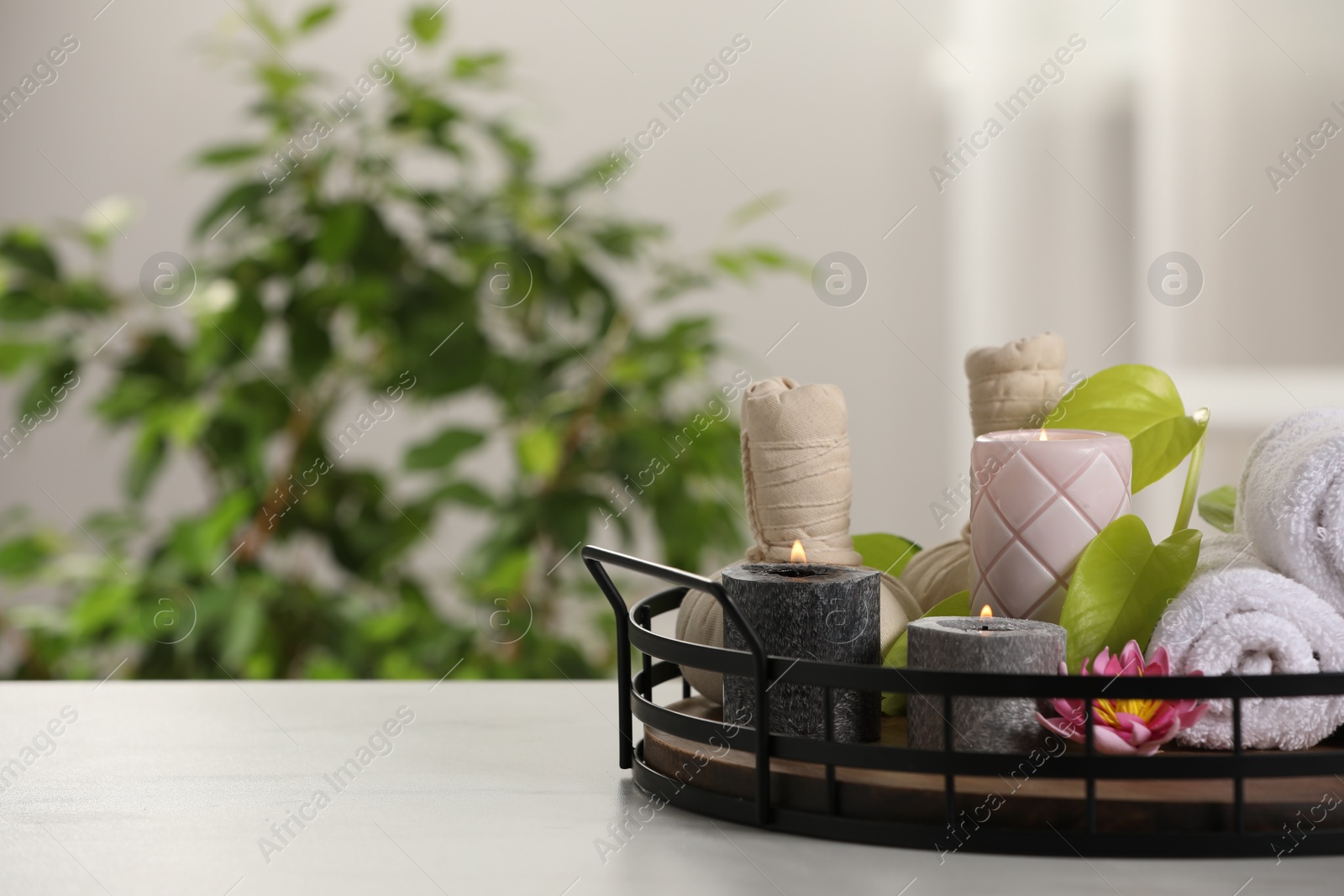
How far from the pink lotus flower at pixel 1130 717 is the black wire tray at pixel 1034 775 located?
0.01m

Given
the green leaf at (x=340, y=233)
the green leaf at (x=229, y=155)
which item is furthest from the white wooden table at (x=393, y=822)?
the green leaf at (x=229, y=155)

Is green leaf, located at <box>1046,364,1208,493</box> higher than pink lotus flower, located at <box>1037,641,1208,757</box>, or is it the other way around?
green leaf, located at <box>1046,364,1208,493</box>

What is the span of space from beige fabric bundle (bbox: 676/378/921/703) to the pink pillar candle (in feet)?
0.16

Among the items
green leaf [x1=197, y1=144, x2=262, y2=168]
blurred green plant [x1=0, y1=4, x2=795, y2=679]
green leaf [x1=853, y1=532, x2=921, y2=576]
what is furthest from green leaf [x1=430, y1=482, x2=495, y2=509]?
green leaf [x1=853, y1=532, x2=921, y2=576]

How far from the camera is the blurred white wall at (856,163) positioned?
1610 millimetres

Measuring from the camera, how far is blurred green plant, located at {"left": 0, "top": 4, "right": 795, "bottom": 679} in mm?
1256

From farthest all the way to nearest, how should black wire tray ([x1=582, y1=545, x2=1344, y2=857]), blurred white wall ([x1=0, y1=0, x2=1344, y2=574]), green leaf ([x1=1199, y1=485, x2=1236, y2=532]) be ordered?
blurred white wall ([x1=0, y1=0, x2=1344, y2=574]) → green leaf ([x1=1199, y1=485, x2=1236, y2=532]) → black wire tray ([x1=582, y1=545, x2=1344, y2=857])

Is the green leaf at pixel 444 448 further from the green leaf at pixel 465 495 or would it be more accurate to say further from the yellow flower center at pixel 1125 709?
the yellow flower center at pixel 1125 709

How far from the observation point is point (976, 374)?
0.55 metres

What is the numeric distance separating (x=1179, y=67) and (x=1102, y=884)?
1.46 meters

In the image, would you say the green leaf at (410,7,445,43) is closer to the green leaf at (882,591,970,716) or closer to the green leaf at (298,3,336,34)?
the green leaf at (298,3,336,34)

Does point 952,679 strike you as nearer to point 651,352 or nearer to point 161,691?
point 161,691

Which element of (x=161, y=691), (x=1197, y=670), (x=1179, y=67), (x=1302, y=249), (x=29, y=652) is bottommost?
(x=29, y=652)

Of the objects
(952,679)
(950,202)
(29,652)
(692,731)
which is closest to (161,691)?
(692,731)
